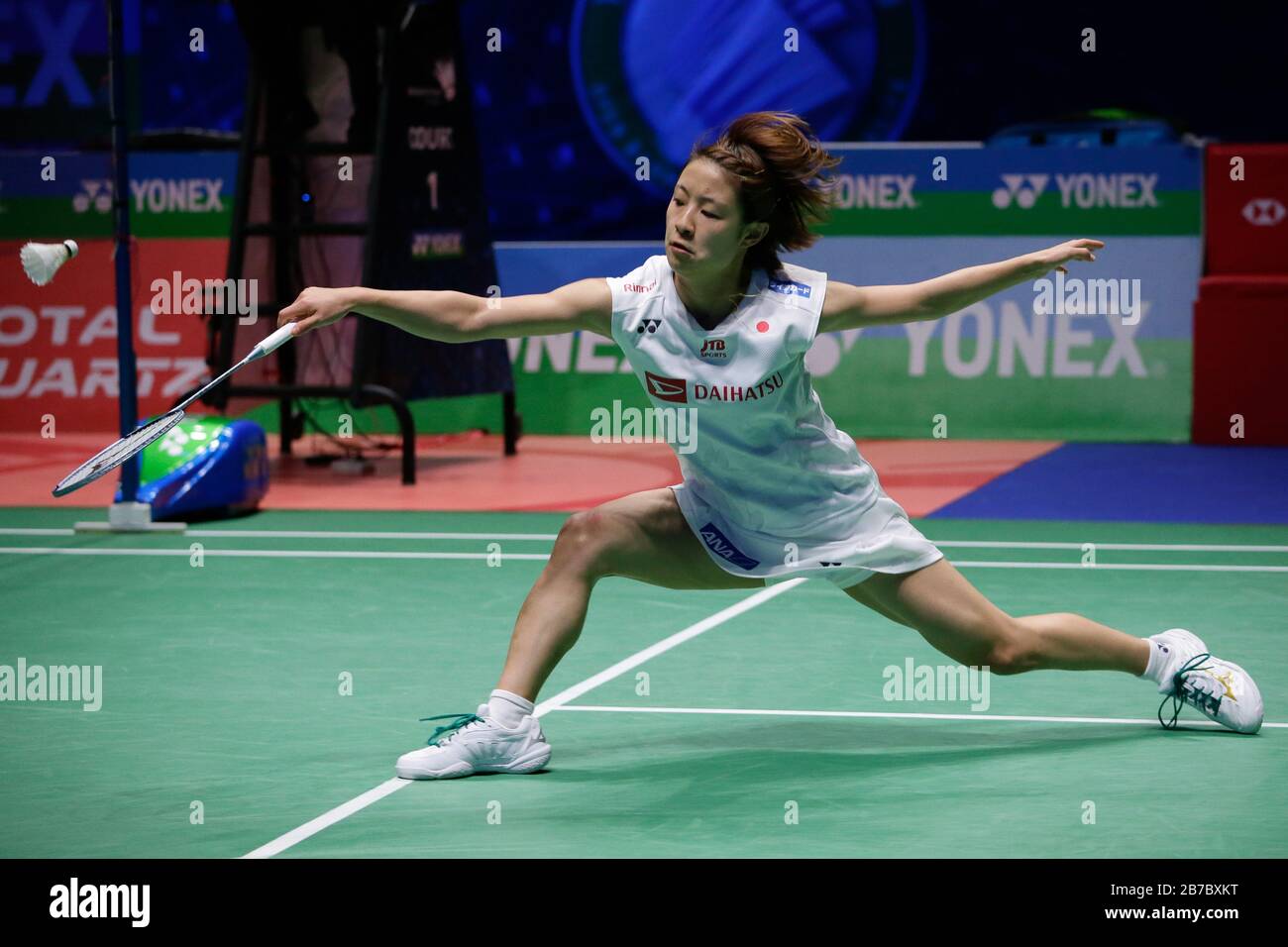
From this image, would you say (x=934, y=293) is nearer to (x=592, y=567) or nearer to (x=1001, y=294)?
(x=592, y=567)

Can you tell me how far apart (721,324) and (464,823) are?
1.44 m

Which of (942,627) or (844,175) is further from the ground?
(844,175)

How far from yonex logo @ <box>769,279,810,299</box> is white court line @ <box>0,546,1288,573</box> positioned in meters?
3.47

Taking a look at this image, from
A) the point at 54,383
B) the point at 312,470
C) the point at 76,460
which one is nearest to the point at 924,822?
the point at 312,470

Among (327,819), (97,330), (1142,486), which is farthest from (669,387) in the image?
(97,330)

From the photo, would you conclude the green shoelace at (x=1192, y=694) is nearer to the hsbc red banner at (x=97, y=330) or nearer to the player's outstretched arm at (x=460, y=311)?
the player's outstretched arm at (x=460, y=311)

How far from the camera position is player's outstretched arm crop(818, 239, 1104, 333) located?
4898mm

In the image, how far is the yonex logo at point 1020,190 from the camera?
515 inches

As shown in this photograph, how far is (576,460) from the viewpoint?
12.3 metres

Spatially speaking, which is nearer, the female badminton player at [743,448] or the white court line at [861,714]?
the female badminton player at [743,448]

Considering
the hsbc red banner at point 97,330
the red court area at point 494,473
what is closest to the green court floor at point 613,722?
the red court area at point 494,473

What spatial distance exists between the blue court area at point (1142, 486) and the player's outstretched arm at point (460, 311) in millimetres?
5301

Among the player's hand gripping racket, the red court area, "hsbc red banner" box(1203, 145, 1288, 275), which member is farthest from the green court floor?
"hsbc red banner" box(1203, 145, 1288, 275)
